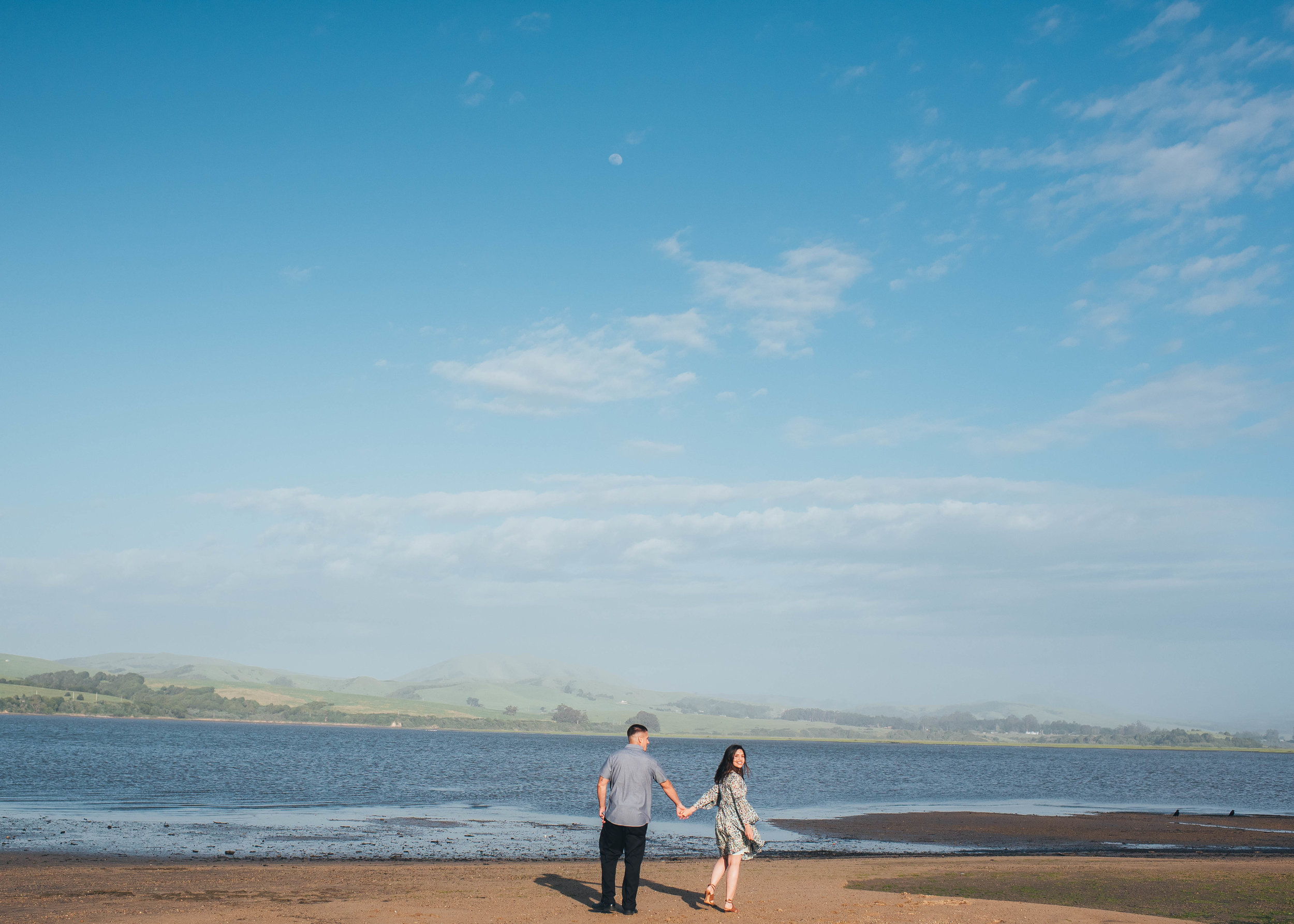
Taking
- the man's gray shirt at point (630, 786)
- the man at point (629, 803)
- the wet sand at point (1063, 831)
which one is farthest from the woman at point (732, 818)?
the wet sand at point (1063, 831)

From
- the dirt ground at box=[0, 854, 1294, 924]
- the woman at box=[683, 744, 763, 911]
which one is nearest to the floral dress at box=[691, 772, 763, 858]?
the woman at box=[683, 744, 763, 911]

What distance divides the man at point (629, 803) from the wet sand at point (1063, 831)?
2473 centimetres

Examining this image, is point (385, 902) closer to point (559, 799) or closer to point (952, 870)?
point (952, 870)

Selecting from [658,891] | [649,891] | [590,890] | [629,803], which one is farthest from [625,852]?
[590,890]

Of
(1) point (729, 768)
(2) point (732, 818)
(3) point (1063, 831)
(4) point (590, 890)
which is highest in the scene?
(1) point (729, 768)

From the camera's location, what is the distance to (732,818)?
46.5ft

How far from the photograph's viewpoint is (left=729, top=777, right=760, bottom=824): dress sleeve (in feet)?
46.3

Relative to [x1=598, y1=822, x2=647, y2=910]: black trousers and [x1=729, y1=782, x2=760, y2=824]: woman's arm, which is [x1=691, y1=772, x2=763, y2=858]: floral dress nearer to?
[x1=729, y1=782, x2=760, y2=824]: woman's arm

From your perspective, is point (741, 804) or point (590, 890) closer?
point (741, 804)

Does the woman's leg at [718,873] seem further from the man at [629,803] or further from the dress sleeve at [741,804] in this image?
the man at [629,803]

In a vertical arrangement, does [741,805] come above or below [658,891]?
above

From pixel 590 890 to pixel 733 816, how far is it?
576cm

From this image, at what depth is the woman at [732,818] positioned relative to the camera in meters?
14.1

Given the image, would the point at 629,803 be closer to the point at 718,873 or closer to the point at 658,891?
the point at 718,873
